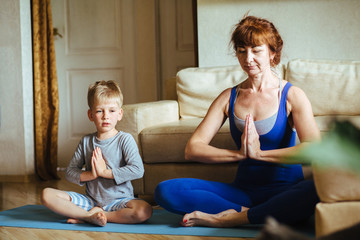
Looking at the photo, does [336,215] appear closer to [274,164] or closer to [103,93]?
[274,164]

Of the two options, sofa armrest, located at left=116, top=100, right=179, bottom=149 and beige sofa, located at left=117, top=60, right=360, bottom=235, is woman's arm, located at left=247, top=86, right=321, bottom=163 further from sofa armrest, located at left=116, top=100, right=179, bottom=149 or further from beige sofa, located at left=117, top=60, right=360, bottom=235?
sofa armrest, located at left=116, top=100, right=179, bottom=149

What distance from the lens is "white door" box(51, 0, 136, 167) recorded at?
4.38 metres

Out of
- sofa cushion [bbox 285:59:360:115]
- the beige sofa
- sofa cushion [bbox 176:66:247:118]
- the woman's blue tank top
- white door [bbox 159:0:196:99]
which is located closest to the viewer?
the woman's blue tank top

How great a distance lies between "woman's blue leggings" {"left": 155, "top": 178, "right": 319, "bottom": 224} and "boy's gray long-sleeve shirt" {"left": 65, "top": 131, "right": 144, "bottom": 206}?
6.5 inches

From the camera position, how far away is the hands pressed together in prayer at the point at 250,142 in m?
1.75

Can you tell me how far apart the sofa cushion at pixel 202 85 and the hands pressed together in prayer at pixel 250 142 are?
118 cm

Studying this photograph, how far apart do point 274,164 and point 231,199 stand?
0.75 feet

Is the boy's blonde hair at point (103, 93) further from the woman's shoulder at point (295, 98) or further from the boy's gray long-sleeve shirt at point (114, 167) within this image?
the woman's shoulder at point (295, 98)

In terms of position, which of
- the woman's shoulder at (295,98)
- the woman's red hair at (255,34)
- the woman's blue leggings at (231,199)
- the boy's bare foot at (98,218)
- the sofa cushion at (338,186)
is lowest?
the boy's bare foot at (98,218)

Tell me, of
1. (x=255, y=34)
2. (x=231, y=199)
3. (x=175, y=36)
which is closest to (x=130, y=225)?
(x=231, y=199)

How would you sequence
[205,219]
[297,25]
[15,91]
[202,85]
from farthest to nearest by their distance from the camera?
[15,91] < [297,25] < [202,85] < [205,219]

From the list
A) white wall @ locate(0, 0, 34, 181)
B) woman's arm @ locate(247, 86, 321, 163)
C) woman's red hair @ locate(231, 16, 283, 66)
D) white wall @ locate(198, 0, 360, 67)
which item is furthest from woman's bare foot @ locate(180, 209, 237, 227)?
white wall @ locate(0, 0, 34, 181)

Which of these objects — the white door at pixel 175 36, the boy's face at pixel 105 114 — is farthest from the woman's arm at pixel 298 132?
the white door at pixel 175 36

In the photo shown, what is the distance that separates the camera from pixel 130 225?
2.02 m
